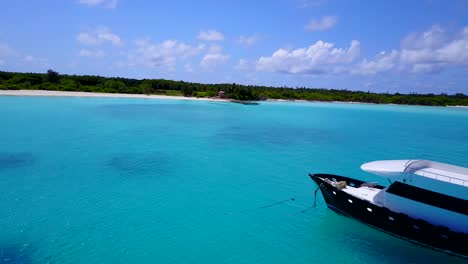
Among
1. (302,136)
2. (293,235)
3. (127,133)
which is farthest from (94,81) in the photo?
(293,235)

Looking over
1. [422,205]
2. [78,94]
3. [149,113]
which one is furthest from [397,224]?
[78,94]

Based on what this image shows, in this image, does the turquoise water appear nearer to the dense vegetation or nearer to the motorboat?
the motorboat

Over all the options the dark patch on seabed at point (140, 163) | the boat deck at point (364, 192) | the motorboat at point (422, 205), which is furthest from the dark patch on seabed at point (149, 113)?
the motorboat at point (422, 205)

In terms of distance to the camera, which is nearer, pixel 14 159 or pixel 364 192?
pixel 364 192

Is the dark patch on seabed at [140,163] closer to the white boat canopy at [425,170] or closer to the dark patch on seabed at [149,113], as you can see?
the white boat canopy at [425,170]

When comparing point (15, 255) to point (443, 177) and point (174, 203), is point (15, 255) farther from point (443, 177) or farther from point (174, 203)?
point (443, 177)

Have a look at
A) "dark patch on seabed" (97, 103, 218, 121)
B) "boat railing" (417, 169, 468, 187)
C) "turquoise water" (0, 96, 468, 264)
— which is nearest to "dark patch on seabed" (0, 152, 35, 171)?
"turquoise water" (0, 96, 468, 264)
